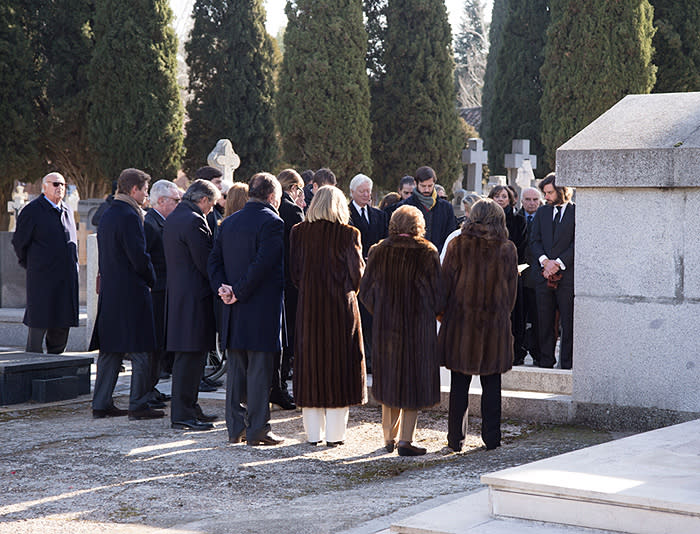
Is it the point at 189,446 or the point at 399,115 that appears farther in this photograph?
the point at 399,115

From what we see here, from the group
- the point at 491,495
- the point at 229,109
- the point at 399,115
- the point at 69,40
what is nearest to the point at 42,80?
the point at 69,40

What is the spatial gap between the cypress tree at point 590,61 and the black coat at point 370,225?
17379mm

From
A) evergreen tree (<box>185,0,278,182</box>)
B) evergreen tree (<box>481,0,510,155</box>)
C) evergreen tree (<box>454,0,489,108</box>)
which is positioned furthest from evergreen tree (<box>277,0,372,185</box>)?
evergreen tree (<box>454,0,489,108</box>)

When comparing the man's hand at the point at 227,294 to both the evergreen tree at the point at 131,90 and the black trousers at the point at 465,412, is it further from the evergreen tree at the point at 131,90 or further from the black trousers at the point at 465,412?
the evergreen tree at the point at 131,90

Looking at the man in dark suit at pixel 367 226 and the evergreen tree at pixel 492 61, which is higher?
the evergreen tree at pixel 492 61

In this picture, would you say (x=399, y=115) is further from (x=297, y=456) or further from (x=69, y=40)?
(x=297, y=456)

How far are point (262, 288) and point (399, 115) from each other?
22528 millimetres

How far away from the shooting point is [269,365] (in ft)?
23.4

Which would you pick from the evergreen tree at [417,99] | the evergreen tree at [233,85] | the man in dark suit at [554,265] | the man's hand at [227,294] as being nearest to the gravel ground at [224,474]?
the man's hand at [227,294]

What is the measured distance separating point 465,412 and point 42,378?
379 cm

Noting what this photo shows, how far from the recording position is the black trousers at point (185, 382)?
24.8 ft

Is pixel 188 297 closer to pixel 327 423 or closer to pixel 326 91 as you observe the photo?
pixel 327 423

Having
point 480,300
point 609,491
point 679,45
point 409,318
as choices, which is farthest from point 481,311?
point 679,45

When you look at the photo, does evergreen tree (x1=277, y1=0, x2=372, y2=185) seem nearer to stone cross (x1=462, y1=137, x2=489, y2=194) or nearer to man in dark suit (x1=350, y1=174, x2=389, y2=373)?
stone cross (x1=462, y1=137, x2=489, y2=194)
